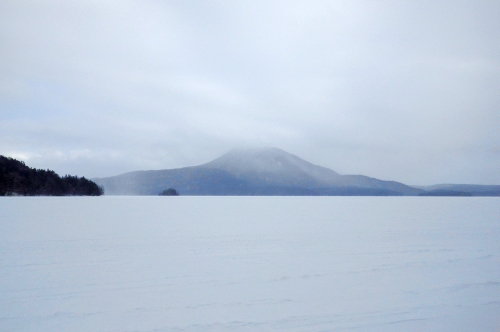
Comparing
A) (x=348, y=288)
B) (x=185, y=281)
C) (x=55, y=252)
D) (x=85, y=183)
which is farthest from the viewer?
(x=85, y=183)

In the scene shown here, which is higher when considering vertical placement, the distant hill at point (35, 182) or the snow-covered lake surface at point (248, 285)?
the distant hill at point (35, 182)

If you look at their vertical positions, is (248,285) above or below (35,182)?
below

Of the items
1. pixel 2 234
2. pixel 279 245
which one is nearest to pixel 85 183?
pixel 2 234

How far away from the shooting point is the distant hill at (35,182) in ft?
313

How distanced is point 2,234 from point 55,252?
20.8 feet

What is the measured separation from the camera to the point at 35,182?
101875 mm

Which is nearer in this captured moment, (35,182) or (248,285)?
(248,285)

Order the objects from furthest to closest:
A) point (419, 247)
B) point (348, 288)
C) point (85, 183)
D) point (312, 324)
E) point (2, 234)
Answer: point (85, 183)
point (2, 234)
point (419, 247)
point (348, 288)
point (312, 324)

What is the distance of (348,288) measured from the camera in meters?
8.30

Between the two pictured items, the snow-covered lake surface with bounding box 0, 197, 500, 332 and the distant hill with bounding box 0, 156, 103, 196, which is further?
the distant hill with bounding box 0, 156, 103, 196

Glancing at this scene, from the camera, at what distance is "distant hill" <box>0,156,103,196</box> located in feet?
313

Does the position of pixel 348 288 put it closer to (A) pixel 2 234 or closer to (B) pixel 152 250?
(B) pixel 152 250

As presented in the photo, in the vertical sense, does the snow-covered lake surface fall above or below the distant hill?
below

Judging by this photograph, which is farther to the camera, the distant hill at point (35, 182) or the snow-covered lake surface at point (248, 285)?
the distant hill at point (35, 182)
